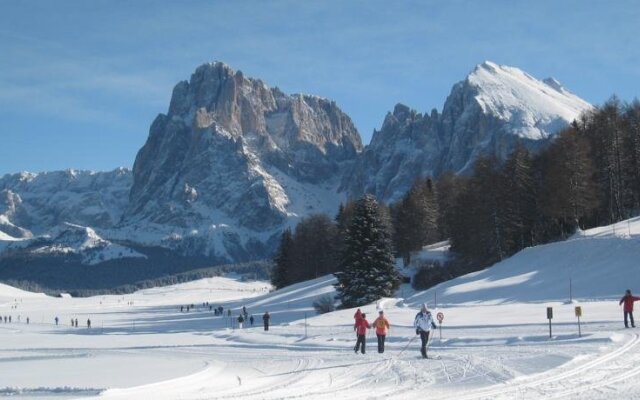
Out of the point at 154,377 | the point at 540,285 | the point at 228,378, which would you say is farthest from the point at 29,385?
the point at 540,285

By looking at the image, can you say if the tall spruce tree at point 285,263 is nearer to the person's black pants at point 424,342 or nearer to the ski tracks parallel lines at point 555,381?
the person's black pants at point 424,342

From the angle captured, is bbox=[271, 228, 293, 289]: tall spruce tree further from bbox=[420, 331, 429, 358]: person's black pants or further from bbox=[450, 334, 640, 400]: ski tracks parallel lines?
bbox=[450, 334, 640, 400]: ski tracks parallel lines

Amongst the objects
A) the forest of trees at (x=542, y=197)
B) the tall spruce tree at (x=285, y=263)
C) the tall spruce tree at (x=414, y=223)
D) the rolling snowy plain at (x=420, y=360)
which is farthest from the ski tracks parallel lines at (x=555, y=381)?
the tall spruce tree at (x=285, y=263)

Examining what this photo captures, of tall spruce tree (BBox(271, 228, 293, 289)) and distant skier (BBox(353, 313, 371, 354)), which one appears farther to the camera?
tall spruce tree (BBox(271, 228, 293, 289))

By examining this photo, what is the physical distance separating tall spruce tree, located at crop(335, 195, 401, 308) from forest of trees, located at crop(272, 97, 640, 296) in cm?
59

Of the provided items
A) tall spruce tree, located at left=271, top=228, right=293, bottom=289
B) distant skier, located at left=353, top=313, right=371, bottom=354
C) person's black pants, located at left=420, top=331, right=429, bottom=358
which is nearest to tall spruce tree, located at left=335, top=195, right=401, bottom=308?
distant skier, located at left=353, top=313, right=371, bottom=354

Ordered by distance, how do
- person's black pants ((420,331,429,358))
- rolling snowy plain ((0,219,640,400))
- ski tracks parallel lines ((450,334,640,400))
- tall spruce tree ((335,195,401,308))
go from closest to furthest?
ski tracks parallel lines ((450,334,640,400))
rolling snowy plain ((0,219,640,400))
person's black pants ((420,331,429,358))
tall spruce tree ((335,195,401,308))

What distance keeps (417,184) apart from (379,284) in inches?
1359

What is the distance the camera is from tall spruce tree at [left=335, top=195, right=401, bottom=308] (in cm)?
5103

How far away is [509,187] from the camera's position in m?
58.9

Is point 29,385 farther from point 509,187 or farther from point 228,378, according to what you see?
point 509,187

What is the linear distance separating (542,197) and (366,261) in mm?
14553

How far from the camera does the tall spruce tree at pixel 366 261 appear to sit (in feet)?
167

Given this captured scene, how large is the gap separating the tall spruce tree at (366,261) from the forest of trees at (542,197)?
589mm
